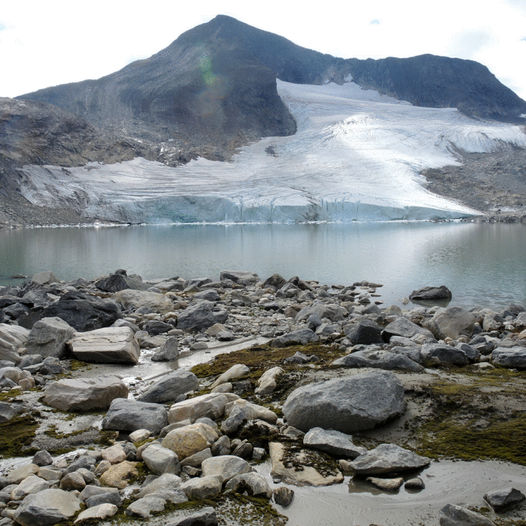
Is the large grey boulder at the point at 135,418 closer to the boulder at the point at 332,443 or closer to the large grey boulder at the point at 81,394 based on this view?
the large grey boulder at the point at 81,394

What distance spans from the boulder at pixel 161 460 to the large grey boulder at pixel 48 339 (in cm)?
372

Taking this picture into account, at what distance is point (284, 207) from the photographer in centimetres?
5059

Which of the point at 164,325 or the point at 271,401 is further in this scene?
the point at 164,325

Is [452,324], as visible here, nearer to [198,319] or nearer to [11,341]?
[198,319]

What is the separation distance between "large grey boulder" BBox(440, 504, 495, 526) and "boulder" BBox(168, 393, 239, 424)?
203cm

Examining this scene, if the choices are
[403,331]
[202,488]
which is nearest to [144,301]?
[403,331]

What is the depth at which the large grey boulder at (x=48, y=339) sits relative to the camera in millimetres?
6988

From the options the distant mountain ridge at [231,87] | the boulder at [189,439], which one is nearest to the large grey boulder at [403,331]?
the boulder at [189,439]

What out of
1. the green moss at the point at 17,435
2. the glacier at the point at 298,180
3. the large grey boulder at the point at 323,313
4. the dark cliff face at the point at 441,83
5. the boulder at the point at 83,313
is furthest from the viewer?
the dark cliff face at the point at 441,83

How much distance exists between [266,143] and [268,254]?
56375mm

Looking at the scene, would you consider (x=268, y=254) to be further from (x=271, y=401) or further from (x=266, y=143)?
(x=266, y=143)

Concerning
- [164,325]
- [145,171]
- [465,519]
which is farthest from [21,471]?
[145,171]

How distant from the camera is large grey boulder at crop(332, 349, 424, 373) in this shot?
5.39 m

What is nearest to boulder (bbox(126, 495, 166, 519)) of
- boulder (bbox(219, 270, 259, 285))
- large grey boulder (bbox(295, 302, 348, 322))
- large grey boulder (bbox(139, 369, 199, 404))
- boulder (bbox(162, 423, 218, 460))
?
boulder (bbox(162, 423, 218, 460))
